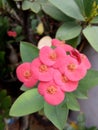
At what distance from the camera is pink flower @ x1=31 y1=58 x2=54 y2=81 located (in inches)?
24.4

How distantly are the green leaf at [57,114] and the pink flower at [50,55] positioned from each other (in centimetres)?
11

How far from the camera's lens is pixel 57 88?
62 centimetres

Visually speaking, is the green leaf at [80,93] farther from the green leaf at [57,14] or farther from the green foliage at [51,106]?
the green leaf at [57,14]

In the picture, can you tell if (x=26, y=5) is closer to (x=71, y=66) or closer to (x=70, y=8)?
(x=70, y=8)

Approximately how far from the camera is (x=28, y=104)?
680 millimetres

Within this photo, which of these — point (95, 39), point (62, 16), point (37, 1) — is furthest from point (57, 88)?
point (37, 1)

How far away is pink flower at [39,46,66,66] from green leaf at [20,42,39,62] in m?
0.10

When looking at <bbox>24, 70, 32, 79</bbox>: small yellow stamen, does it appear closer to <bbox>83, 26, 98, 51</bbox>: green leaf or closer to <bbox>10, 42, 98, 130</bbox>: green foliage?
<bbox>10, 42, 98, 130</bbox>: green foliage

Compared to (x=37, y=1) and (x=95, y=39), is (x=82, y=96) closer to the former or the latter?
(x=95, y=39)

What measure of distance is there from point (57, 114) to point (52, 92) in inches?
3.6

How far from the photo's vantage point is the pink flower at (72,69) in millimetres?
629

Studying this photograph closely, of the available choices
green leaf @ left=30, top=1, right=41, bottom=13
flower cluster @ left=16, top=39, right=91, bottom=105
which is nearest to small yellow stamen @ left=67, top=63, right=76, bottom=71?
flower cluster @ left=16, top=39, right=91, bottom=105

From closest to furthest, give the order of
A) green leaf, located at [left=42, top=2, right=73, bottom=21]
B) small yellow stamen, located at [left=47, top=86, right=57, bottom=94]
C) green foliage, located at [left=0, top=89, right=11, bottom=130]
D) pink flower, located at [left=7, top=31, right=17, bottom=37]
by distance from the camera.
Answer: small yellow stamen, located at [left=47, top=86, right=57, bottom=94] → green leaf, located at [left=42, top=2, right=73, bottom=21] → green foliage, located at [left=0, top=89, right=11, bottom=130] → pink flower, located at [left=7, top=31, right=17, bottom=37]

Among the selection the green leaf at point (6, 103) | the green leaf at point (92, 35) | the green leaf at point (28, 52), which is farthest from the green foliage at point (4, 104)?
the green leaf at point (92, 35)
